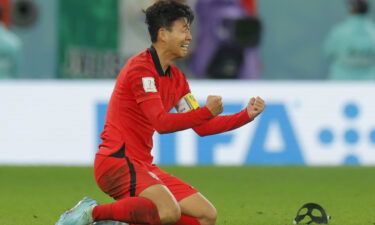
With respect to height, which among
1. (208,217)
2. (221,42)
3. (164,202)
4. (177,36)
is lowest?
(208,217)

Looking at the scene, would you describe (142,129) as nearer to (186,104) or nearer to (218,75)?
(186,104)

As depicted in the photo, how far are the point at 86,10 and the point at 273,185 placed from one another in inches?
245

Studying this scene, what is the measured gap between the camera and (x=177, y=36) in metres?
6.44

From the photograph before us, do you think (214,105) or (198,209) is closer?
(214,105)

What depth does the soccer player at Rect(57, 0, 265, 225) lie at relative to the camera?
6.28 metres

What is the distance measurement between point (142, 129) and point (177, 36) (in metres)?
0.61

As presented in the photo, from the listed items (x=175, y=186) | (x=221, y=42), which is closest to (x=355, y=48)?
(x=221, y=42)

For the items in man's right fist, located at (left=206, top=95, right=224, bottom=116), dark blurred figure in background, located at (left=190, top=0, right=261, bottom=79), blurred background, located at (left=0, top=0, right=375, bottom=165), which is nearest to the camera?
man's right fist, located at (left=206, top=95, right=224, bottom=116)

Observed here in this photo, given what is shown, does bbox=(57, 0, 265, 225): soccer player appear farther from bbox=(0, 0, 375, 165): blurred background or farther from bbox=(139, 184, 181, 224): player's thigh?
bbox=(0, 0, 375, 165): blurred background

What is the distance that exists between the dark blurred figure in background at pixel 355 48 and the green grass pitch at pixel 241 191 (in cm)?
240

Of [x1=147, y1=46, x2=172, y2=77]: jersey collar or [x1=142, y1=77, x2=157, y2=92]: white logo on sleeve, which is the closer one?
[x1=142, y1=77, x2=157, y2=92]: white logo on sleeve

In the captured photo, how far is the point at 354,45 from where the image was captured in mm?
14750

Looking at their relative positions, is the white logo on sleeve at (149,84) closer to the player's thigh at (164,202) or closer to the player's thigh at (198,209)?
the player's thigh at (164,202)

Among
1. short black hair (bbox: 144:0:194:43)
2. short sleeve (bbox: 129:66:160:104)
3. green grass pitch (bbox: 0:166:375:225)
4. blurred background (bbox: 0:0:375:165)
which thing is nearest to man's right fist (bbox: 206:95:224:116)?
short sleeve (bbox: 129:66:160:104)
